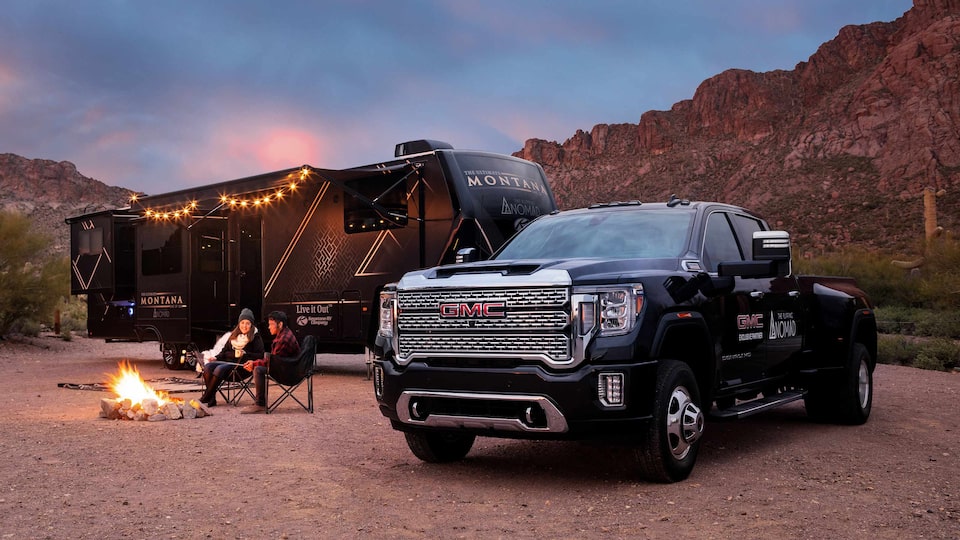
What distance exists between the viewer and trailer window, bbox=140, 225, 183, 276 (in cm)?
1765

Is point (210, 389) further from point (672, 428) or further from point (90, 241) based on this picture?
point (90, 241)

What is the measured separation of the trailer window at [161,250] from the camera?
57.9ft

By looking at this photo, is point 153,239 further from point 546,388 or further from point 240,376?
point 546,388

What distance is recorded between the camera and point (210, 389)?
36.1 feet

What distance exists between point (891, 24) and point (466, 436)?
77.1 metres

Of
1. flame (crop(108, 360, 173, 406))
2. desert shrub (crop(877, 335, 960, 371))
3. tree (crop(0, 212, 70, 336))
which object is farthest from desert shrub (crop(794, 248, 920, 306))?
flame (crop(108, 360, 173, 406))

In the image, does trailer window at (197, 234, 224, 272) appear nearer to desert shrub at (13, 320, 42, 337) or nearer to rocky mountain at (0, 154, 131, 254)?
desert shrub at (13, 320, 42, 337)

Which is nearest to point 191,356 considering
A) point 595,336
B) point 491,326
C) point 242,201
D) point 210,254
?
point 210,254

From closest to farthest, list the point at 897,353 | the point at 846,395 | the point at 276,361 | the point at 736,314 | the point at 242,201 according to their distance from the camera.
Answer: the point at 736,314, the point at 846,395, the point at 276,361, the point at 242,201, the point at 897,353

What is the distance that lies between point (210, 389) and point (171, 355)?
7892 millimetres

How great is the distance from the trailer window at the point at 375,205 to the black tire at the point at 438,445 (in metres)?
6.73

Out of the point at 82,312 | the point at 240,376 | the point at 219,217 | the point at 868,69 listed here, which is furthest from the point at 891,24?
the point at 240,376

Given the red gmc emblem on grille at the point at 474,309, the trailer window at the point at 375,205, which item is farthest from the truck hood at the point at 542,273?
the trailer window at the point at 375,205

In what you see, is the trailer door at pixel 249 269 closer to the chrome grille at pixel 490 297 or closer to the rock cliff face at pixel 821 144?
the chrome grille at pixel 490 297
